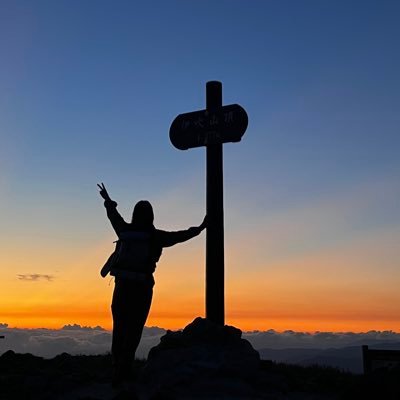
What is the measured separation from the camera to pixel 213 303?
10.5 m

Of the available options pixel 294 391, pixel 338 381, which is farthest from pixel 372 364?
pixel 294 391

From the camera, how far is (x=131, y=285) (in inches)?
350

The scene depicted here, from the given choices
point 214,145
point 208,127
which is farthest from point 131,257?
point 208,127

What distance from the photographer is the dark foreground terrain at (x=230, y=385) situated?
6.73 metres

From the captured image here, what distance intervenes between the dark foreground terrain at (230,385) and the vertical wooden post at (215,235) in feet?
4.17

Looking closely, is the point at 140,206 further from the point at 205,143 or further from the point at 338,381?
the point at 338,381

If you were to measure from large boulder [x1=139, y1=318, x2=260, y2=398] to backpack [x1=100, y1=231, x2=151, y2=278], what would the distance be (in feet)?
4.63

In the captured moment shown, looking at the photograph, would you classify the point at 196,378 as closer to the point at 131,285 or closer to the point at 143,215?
the point at 131,285

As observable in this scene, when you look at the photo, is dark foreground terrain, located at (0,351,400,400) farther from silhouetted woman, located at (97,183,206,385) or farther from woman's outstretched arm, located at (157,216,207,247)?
woman's outstretched arm, located at (157,216,207,247)

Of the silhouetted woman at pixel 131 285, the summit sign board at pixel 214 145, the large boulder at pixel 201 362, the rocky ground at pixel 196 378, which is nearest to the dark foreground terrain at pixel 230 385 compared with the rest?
the rocky ground at pixel 196 378

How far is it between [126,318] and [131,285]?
0.49 meters

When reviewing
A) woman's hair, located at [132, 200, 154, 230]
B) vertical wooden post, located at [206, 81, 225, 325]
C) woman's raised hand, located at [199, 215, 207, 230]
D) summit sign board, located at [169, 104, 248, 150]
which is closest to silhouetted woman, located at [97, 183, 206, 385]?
woman's hair, located at [132, 200, 154, 230]

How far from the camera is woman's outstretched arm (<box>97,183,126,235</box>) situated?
945cm

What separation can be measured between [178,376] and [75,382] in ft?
5.37
